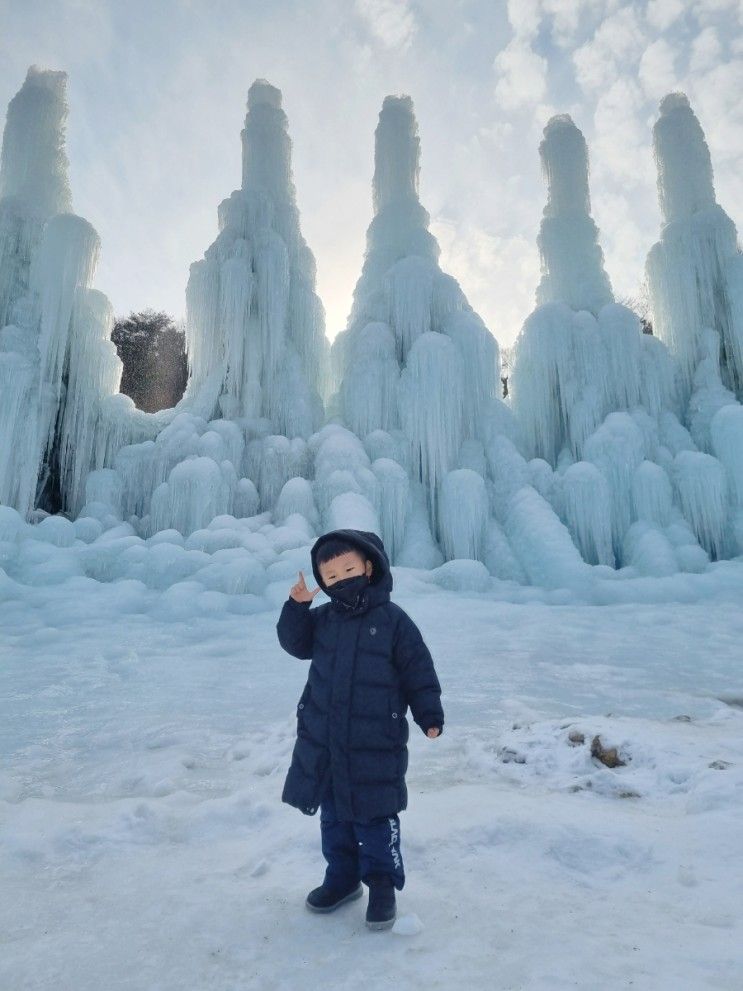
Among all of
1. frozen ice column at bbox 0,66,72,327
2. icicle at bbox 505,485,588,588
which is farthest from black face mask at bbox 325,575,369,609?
frozen ice column at bbox 0,66,72,327

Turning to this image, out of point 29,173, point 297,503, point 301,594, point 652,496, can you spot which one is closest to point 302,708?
point 301,594

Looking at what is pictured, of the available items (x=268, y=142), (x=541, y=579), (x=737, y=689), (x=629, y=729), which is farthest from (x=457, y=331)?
(x=629, y=729)

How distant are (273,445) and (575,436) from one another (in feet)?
20.4

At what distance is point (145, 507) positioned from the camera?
11.2m

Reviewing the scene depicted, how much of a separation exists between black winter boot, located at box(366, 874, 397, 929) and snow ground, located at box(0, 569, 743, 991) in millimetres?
30

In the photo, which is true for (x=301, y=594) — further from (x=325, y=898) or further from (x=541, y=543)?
(x=541, y=543)

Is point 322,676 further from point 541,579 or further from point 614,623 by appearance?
point 541,579

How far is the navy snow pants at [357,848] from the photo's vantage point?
→ 5.84ft

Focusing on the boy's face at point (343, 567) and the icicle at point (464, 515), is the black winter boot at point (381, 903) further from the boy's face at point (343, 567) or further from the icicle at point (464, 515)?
the icicle at point (464, 515)

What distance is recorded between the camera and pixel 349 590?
204 cm

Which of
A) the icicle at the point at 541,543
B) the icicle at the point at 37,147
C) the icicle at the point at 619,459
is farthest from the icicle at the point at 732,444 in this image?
the icicle at the point at 37,147

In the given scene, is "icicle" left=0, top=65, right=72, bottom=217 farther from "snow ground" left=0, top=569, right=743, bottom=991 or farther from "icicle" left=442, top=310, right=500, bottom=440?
"snow ground" left=0, top=569, right=743, bottom=991

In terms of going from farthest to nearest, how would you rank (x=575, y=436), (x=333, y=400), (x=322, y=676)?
(x=333, y=400) → (x=575, y=436) → (x=322, y=676)

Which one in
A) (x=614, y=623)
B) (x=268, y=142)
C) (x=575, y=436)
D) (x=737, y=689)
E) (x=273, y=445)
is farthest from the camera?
(x=268, y=142)
